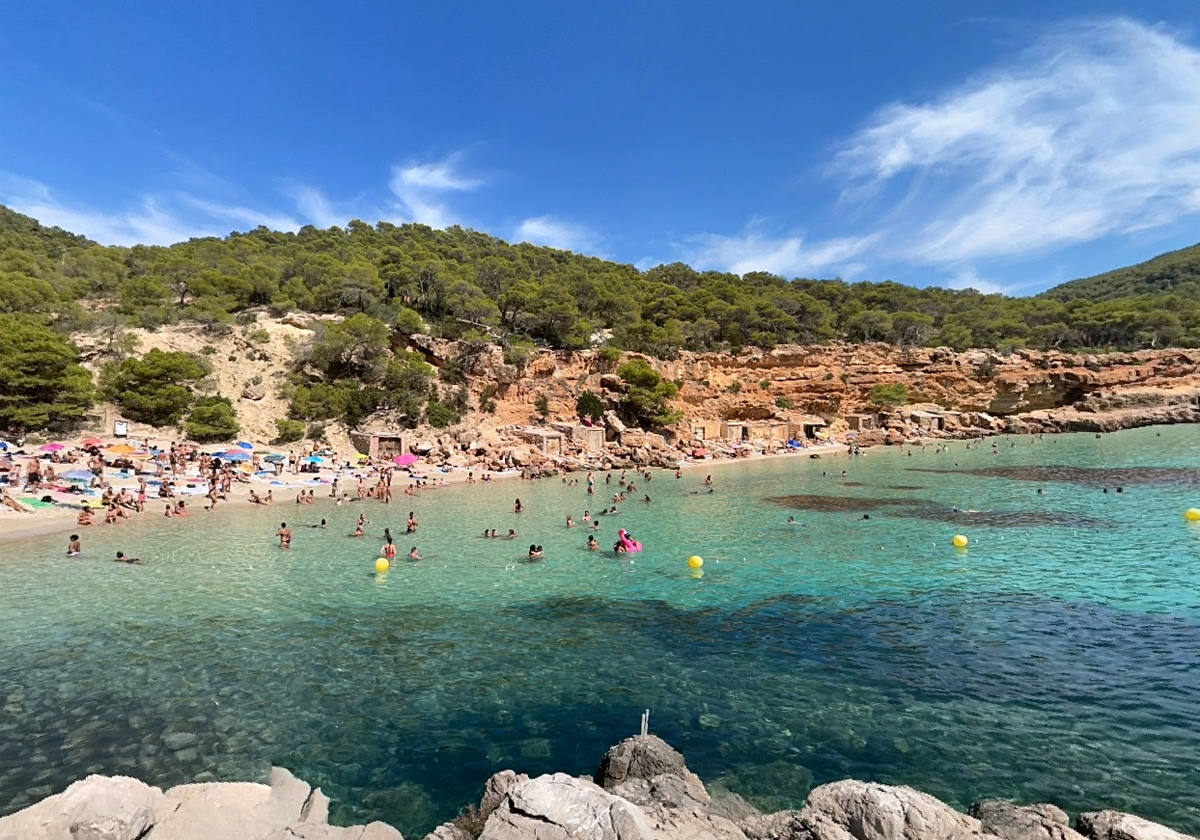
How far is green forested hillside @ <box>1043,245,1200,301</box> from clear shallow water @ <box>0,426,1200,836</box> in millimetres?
91845

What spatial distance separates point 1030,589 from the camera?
44.1 feet

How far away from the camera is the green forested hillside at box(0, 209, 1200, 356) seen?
5044 centimetres

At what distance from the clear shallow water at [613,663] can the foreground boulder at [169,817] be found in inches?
46.7

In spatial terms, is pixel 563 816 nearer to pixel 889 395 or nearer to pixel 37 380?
pixel 37 380

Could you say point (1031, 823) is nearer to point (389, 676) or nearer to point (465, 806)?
point (465, 806)

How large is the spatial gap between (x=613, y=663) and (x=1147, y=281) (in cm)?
11921

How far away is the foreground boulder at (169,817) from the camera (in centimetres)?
438

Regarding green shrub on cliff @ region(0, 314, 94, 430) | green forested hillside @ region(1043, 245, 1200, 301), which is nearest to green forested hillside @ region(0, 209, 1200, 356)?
green forested hillside @ region(1043, 245, 1200, 301)

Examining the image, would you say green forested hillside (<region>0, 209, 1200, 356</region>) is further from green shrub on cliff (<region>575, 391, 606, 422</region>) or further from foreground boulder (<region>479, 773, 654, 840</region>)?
foreground boulder (<region>479, 773, 654, 840</region>)

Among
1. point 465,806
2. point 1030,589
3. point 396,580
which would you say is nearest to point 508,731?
point 465,806

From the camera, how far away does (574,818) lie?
4266 mm

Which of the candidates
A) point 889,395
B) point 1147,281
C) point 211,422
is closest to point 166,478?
point 211,422

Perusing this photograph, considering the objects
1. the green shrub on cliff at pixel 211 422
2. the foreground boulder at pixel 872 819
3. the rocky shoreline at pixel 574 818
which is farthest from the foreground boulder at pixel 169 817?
the green shrub on cliff at pixel 211 422

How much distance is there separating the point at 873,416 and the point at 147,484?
5504cm
